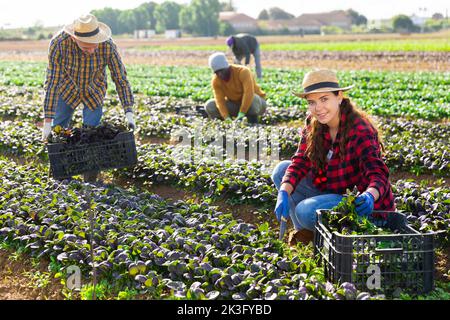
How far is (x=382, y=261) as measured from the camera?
350cm

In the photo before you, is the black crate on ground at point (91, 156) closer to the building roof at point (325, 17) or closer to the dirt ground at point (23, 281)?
the dirt ground at point (23, 281)

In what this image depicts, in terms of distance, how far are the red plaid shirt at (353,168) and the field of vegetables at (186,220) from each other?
1.65ft

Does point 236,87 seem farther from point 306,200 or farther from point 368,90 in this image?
point 368,90

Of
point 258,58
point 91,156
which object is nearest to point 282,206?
point 91,156

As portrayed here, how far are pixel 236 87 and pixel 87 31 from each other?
3.46 metres

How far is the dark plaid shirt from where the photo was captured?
6055 mm

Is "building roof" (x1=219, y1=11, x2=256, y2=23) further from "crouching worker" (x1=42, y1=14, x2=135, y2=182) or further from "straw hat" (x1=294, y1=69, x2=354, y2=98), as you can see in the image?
"straw hat" (x1=294, y1=69, x2=354, y2=98)

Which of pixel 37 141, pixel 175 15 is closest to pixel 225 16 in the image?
pixel 175 15

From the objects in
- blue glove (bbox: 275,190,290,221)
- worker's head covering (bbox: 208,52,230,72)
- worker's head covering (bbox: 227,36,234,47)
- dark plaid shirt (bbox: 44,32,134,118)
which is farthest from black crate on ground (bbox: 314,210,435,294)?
worker's head covering (bbox: 227,36,234,47)

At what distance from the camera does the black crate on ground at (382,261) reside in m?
3.40

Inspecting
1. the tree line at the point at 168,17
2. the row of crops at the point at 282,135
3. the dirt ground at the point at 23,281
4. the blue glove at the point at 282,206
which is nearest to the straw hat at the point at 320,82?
the blue glove at the point at 282,206

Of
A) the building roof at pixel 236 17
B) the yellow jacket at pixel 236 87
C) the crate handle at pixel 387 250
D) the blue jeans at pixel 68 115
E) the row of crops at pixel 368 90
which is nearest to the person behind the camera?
the crate handle at pixel 387 250

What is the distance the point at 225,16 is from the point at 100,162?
110869mm
